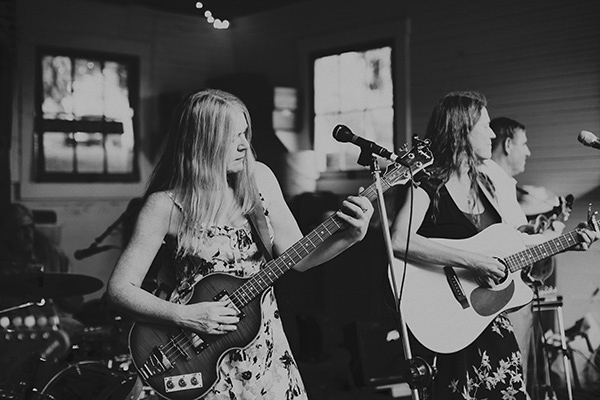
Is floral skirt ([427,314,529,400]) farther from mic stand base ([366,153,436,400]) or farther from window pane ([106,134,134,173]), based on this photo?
window pane ([106,134,134,173])

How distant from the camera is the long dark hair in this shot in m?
3.15

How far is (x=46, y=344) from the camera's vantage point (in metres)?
3.94

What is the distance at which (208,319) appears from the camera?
2.30 meters

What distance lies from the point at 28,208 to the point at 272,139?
1.32m

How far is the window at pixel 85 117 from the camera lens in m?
4.12

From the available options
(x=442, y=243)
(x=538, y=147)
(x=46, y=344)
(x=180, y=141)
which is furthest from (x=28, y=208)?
(x=538, y=147)

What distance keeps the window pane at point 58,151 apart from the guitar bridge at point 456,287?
2.13 m

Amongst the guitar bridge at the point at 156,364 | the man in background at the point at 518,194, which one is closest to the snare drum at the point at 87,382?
the guitar bridge at the point at 156,364

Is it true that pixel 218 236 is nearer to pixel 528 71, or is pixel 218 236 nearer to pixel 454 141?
pixel 454 141

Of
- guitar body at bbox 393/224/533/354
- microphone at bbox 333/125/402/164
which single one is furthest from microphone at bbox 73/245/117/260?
microphone at bbox 333/125/402/164

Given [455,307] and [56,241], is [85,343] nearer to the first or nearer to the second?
[56,241]

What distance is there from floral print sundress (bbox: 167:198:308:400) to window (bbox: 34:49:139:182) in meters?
1.95

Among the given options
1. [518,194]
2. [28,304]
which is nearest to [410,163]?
[518,194]

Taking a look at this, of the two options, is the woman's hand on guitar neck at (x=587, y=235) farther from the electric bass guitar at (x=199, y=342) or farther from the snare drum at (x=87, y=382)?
the snare drum at (x=87, y=382)
